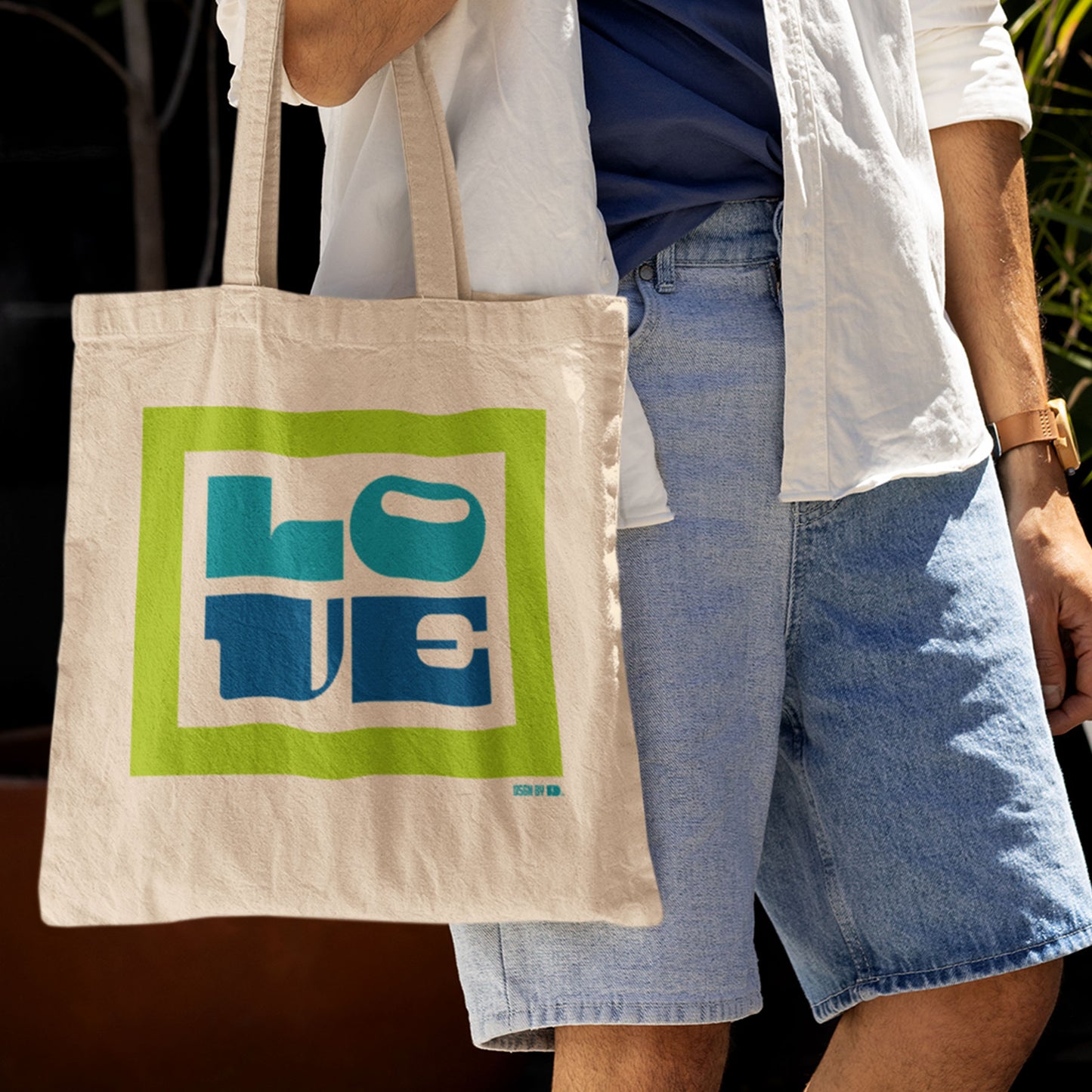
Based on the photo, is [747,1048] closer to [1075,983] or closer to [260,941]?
[1075,983]

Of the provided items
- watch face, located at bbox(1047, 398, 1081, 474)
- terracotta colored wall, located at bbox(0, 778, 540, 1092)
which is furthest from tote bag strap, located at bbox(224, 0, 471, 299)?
terracotta colored wall, located at bbox(0, 778, 540, 1092)

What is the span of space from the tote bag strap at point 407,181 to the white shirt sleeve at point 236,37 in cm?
4

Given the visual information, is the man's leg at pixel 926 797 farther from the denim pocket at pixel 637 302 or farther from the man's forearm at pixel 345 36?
the man's forearm at pixel 345 36

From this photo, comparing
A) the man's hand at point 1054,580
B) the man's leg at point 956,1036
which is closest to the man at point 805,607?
the man's leg at point 956,1036

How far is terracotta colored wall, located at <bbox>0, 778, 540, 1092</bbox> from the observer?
1.87 meters

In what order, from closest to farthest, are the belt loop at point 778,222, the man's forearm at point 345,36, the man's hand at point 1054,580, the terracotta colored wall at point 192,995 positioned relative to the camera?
the man's forearm at point 345,36, the belt loop at point 778,222, the man's hand at point 1054,580, the terracotta colored wall at point 192,995

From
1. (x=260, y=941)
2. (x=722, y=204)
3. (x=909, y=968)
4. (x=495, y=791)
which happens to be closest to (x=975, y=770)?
(x=909, y=968)

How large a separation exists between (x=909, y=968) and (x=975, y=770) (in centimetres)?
17

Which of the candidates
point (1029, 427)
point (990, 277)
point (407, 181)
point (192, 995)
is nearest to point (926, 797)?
point (1029, 427)

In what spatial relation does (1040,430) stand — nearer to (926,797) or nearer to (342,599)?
(926,797)

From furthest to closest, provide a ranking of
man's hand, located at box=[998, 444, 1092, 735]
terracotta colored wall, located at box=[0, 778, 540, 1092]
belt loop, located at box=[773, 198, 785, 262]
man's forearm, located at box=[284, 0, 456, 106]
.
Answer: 1. terracotta colored wall, located at box=[0, 778, 540, 1092]
2. man's hand, located at box=[998, 444, 1092, 735]
3. belt loop, located at box=[773, 198, 785, 262]
4. man's forearm, located at box=[284, 0, 456, 106]

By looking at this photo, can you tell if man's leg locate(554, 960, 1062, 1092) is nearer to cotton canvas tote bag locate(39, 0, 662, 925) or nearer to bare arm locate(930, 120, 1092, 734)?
cotton canvas tote bag locate(39, 0, 662, 925)

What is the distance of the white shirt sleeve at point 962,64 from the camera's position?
3.88 feet

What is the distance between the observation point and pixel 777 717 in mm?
1015
